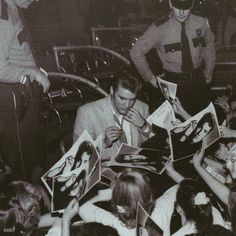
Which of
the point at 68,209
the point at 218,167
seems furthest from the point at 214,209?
the point at 68,209

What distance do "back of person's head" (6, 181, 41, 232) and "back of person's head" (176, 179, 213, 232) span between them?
73 centimetres

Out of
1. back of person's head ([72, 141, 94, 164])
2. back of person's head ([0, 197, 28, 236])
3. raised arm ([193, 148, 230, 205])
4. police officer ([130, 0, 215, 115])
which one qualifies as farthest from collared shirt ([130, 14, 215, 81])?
back of person's head ([0, 197, 28, 236])

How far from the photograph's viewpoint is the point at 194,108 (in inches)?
93.4

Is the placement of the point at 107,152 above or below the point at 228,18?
below

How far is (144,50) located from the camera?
7.48 ft

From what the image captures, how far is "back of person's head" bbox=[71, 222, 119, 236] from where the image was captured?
200cm

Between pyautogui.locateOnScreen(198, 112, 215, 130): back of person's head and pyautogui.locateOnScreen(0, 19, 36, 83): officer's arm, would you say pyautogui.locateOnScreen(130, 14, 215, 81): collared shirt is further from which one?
pyautogui.locateOnScreen(0, 19, 36, 83): officer's arm

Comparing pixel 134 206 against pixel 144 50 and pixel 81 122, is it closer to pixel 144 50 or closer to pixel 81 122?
pixel 81 122

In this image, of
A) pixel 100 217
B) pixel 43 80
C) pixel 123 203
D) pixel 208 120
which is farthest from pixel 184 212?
pixel 43 80

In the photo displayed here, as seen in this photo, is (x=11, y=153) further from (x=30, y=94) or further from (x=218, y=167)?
(x=218, y=167)

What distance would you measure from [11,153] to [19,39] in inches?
21.8

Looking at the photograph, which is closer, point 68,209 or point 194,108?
point 68,209

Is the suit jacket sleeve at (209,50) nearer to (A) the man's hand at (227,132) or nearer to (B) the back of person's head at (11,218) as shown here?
(A) the man's hand at (227,132)

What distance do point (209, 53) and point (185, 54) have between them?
0.44 feet
